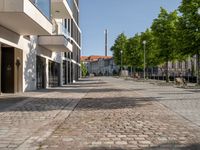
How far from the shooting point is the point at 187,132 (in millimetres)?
8484

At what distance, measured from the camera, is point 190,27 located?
104 ft

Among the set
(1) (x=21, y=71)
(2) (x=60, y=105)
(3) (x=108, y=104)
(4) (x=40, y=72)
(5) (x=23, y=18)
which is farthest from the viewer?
(4) (x=40, y=72)

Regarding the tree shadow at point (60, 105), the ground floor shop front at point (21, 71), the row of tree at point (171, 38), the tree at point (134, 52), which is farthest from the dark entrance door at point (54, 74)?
the tree at point (134, 52)

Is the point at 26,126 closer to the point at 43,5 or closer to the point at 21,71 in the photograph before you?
the point at 43,5

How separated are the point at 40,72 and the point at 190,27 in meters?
12.9

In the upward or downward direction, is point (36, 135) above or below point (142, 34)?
below

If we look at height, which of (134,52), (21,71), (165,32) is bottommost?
(21,71)

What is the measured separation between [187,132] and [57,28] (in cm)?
2972

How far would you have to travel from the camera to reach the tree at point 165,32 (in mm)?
43281

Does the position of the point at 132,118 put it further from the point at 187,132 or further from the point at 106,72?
the point at 106,72

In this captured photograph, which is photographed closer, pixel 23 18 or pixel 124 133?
pixel 124 133

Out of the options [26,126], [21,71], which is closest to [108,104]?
[26,126]

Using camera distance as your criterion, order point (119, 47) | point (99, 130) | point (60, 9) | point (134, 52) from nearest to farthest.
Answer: point (99, 130), point (60, 9), point (134, 52), point (119, 47)

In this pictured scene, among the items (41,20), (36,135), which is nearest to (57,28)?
(41,20)
